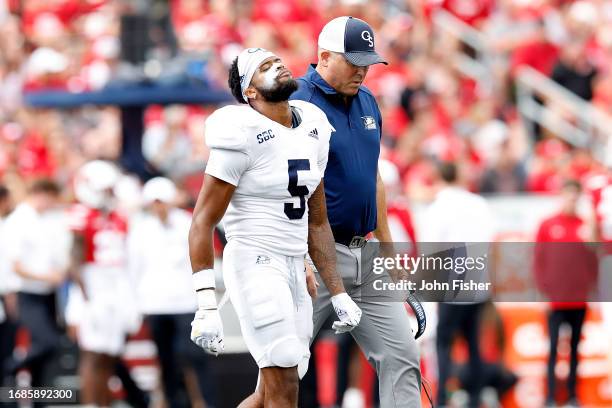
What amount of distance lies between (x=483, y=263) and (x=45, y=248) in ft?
15.4

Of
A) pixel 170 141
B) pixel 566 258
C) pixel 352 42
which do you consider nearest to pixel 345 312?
pixel 352 42

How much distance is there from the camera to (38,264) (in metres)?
11.4

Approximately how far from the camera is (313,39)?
1686 cm

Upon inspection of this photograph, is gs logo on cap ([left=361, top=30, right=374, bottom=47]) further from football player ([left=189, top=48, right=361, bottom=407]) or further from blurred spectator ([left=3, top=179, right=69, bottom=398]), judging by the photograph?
blurred spectator ([left=3, top=179, right=69, bottom=398])

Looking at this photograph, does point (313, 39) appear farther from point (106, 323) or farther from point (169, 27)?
point (106, 323)

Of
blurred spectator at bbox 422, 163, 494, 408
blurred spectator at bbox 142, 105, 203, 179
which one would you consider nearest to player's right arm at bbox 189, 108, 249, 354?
blurred spectator at bbox 422, 163, 494, 408

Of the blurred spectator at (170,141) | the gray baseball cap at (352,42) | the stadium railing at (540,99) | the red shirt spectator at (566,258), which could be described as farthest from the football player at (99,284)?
the stadium railing at (540,99)

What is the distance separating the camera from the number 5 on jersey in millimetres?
6508

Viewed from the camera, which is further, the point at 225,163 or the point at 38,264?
the point at 38,264

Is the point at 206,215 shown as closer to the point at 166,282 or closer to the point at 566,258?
the point at 166,282

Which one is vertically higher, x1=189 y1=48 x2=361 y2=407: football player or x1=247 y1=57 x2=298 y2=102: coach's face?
x1=247 y1=57 x2=298 y2=102: coach's face

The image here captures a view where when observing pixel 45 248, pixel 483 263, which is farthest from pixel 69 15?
pixel 483 263

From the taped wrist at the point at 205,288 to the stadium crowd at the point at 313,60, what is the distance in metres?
5.61

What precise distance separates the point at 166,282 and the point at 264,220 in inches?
196
